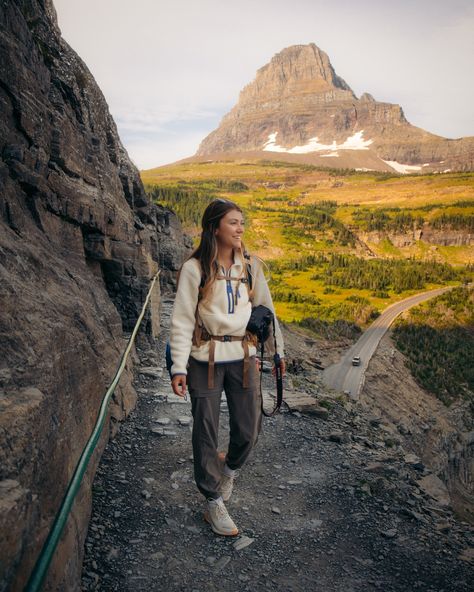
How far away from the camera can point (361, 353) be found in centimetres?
4956

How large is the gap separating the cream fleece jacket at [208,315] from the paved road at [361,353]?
1052 inches

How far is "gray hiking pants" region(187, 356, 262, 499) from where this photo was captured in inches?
163

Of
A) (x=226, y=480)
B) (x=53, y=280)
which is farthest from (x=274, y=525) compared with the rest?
(x=53, y=280)

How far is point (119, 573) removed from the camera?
3760mm

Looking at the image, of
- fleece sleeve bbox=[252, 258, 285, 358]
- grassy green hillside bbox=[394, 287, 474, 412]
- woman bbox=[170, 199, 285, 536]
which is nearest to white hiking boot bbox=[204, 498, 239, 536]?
woman bbox=[170, 199, 285, 536]

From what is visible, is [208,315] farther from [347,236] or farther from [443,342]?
[347,236]

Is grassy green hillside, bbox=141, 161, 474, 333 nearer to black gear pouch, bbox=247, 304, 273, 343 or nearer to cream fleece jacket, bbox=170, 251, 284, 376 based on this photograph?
black gear pouch, bbox=247, 304, 273, 343

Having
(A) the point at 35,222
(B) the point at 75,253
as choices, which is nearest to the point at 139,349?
(B) the point at 75,253

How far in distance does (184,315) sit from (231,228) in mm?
996

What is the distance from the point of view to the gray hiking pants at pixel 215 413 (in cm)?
415

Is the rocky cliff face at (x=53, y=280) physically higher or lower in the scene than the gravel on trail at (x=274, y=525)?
higher

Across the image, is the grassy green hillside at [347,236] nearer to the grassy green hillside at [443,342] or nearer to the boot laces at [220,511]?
the grassy green hillside at [443,342]

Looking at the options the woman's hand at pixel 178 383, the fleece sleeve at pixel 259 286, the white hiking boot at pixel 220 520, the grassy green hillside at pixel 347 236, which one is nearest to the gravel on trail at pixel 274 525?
the white hiking boot at pixel 220 520

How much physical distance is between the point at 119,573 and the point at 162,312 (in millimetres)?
14141
